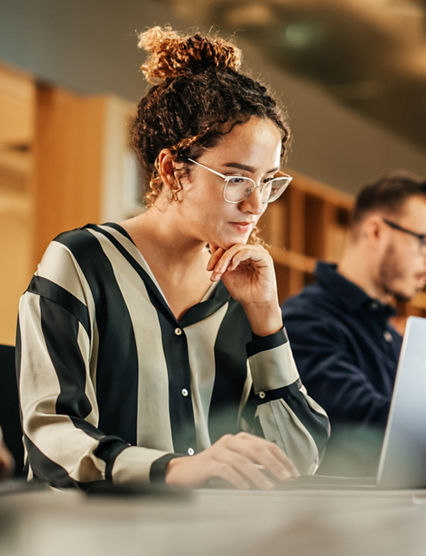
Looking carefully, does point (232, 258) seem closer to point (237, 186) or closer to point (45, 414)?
point (237, 186)

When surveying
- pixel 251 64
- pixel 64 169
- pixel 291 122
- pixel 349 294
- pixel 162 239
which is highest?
pixel 251 64

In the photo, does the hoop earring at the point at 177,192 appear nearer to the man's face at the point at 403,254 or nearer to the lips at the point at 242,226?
the lips at the point at 242,226

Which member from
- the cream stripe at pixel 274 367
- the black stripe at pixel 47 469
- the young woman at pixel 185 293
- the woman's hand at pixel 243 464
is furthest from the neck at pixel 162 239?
the woman's hand at pixel 243 464

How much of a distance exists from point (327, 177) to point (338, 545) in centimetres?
514

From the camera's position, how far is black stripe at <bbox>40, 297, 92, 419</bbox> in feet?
3.58

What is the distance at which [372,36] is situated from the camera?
4562 mm

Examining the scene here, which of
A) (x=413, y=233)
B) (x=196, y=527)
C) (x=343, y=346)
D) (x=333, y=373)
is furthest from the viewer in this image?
(x=413, y=233)

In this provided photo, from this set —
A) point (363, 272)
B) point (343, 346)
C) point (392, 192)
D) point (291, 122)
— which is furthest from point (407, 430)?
point (392, 192)

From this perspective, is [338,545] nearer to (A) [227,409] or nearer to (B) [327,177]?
(A) [227,409]

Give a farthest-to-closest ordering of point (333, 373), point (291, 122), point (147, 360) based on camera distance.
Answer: point (333, 373), point (291, 122), point (147, 360)

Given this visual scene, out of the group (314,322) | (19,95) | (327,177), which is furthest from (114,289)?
(327,177)

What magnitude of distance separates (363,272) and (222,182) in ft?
4.05

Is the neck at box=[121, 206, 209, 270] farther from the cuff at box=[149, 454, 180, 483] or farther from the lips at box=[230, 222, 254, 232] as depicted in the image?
the cuff at box=[149, 454, 180, 483]

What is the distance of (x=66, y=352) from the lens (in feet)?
3.69
